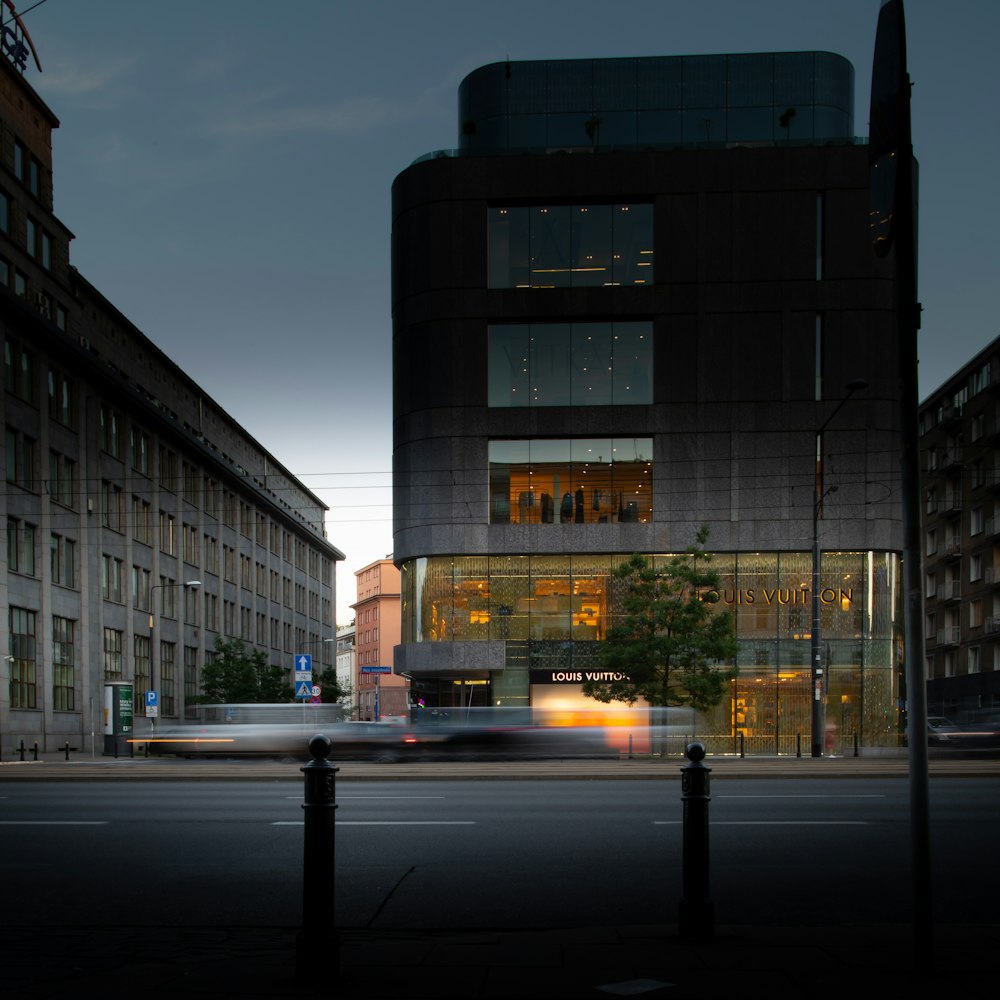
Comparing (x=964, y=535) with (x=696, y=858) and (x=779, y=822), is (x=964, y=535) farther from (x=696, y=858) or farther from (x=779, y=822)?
(x=696, y=858)

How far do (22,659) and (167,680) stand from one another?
19931 mm

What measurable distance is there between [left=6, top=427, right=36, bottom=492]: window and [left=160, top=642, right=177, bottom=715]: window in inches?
757

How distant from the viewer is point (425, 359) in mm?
45844

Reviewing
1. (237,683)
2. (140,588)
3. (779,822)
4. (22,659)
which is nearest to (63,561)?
(22,659)

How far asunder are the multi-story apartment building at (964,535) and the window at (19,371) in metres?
50.9

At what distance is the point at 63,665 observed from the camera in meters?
53.6

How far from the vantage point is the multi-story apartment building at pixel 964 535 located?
230 ft

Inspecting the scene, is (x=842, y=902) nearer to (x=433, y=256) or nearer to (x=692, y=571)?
(x=692, y=571)

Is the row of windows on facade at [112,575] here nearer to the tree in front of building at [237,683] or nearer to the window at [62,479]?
the window at [62,479]

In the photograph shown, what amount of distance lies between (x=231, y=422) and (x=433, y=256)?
44507 mm

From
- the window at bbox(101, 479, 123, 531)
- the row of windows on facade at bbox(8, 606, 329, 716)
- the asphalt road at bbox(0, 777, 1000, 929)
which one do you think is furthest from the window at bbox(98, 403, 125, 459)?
the asphalt road at bbox(0, 777, 1000, 929)

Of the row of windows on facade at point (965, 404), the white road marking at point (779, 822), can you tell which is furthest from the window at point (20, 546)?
the row of windows on facade at point (965, 404)

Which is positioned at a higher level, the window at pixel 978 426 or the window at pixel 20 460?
the window at pixel 978 426

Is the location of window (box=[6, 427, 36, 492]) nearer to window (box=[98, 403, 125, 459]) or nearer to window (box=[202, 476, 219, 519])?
window (box=[98, 403, 125, 459])
